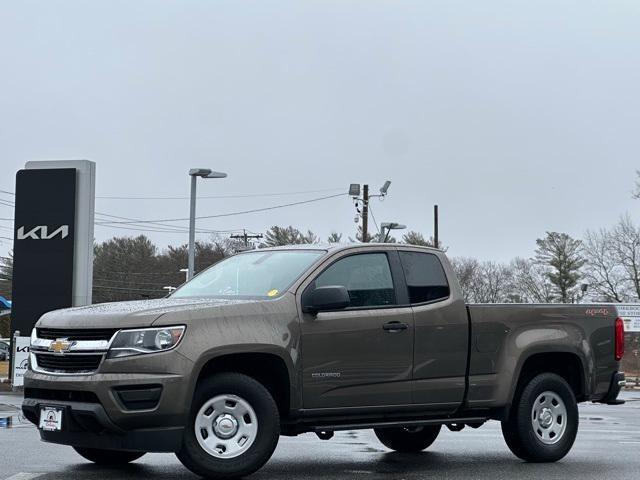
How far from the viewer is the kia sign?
88.9 feet

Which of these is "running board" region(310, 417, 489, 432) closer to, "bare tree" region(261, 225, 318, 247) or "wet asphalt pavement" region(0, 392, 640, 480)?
"wet asphalt pavement" region(0, 392, 640, 480)

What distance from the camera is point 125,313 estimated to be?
8023mm

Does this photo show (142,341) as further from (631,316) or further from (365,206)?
(365,206)

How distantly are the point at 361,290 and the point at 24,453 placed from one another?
11.6 ft

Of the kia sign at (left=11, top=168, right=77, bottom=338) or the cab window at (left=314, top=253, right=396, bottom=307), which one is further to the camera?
the kia sign at (left=11, top=168, right=77, bottom=338)

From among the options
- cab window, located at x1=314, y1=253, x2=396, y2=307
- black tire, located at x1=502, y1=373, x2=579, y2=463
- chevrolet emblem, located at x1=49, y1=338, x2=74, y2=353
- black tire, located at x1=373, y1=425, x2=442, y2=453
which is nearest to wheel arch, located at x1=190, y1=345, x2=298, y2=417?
cab window, located at x1=314, y1=253, x2=396, y2=307

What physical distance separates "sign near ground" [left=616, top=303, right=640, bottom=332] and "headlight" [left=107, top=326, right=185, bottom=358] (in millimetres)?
34615

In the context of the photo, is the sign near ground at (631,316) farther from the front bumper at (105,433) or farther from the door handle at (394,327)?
the front bumper at (105,433)

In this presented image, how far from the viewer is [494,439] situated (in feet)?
43.2

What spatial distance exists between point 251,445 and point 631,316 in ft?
116

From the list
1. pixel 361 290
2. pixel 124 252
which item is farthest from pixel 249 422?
pixel 124 252

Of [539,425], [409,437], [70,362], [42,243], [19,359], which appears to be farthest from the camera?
[42,243]

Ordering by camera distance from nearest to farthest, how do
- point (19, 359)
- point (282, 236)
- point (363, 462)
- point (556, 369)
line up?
1. point (363, 462)
2. point (556, 369)
3. point (19, 359)
4. point (282, 236)

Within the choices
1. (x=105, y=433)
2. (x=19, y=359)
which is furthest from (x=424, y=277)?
(x=19, y=359)
